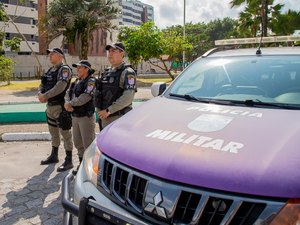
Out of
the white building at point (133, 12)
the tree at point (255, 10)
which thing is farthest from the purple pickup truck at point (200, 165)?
the white building at point (133, 12)

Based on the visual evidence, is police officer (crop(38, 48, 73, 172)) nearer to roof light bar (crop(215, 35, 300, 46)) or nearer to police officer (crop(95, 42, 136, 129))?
police officer (crop(95, 42, 136, 129))

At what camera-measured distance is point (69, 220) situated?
2277mm

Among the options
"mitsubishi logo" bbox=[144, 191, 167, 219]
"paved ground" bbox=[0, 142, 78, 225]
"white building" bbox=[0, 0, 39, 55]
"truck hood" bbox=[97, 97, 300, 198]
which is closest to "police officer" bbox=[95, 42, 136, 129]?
"paved ground" bbox=[0, 142, 78, 225]

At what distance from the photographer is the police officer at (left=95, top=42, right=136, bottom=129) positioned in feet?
13.9

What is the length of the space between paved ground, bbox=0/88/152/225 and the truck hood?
1.68m

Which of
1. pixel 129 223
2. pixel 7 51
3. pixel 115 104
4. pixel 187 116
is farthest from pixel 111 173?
pixel 7 51

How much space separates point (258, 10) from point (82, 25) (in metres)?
13.7

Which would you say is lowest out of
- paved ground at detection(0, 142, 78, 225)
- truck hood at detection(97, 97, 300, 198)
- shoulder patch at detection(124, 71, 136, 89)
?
paved ground at detection(0, 142, 78, 225)

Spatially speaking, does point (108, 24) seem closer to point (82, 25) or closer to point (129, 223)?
point (82, 25)

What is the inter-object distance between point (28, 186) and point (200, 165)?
11.0ft

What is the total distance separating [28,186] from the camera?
14.6 ft

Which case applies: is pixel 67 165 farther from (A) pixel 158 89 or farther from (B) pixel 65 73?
(A) pixel 158 89

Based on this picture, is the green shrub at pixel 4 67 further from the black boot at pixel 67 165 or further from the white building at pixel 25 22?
the white building at pixel 25 22

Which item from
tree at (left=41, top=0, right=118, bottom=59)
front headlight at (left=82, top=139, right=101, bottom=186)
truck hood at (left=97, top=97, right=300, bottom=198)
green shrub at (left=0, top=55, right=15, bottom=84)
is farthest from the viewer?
tree at (left=41, top=0, right=118, bottom=59)
